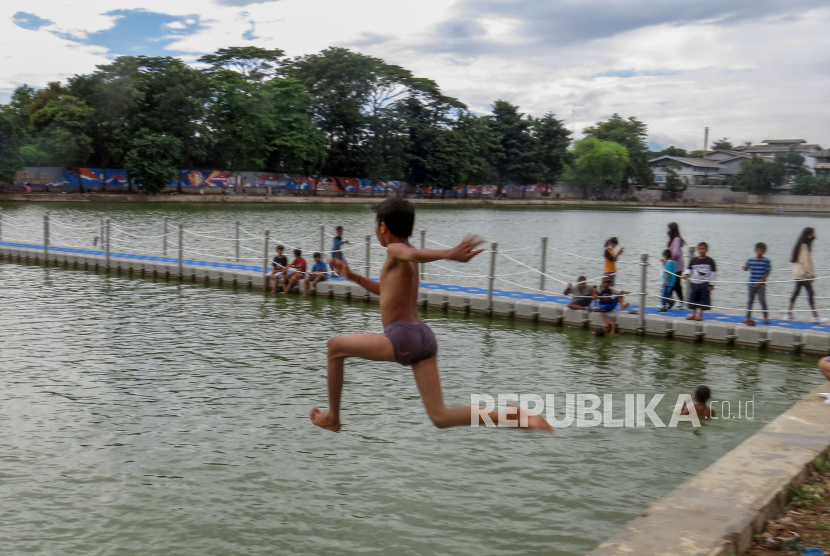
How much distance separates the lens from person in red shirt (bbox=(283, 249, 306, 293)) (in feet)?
62.5

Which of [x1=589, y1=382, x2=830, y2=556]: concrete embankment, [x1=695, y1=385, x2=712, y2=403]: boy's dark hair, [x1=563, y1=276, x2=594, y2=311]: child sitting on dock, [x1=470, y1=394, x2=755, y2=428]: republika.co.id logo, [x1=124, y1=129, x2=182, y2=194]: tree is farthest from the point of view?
[x1=124, y1=129, x2=182, y2=194]: tree

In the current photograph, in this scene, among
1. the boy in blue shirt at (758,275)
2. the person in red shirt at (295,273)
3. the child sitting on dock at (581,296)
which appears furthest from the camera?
the person in red shirt at (295,273)

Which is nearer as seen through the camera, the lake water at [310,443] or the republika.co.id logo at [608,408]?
the lake water at [310,443]

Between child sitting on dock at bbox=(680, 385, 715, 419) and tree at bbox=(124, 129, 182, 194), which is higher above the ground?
tree at bbox=(124, 129, 182, 194)

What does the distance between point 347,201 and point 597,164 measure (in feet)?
138

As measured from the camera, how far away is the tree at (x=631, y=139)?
4363 inches

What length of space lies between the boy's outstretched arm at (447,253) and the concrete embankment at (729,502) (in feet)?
6.60

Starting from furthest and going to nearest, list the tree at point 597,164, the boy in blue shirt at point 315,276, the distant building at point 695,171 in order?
1. the distant building at point 695,171
2. the tree at point 597,164
3. the boy in blue shirt at point 315,276

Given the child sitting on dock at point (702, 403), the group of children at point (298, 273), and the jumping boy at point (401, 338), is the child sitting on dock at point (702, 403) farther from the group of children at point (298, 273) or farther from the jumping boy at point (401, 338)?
the group of children at point (298, 273)

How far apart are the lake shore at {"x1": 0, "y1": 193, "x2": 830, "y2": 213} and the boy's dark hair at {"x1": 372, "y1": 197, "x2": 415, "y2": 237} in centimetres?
5987

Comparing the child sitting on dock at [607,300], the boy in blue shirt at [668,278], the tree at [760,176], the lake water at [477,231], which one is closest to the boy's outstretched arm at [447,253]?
the child sitting on dock at [607,300]

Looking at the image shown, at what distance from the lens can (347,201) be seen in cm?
7831

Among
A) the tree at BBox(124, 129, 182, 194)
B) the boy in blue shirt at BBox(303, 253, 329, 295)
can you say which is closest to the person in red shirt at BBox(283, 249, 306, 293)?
the boy in blue shirt at BBox(303, 253, 329, 295)

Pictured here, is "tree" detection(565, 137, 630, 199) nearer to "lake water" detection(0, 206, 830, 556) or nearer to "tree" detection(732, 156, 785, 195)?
"tree" detection(732, 156, 785, 195)
